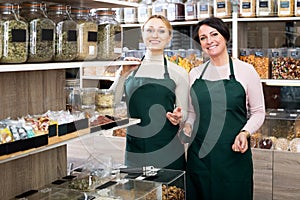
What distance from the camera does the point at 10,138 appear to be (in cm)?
153

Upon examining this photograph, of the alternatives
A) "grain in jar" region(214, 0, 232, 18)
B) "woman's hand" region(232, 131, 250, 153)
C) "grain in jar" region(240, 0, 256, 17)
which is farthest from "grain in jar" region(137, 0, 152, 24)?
"woman's hand" region(232, 131, 250, 153)

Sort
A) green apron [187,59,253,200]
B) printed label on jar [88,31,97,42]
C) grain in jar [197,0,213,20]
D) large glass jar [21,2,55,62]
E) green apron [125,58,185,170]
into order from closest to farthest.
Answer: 1. large glass jar [21,2,55,62]
2. printed label on jar [88,31,97,42]
3. green apron [187,59,253,200]
4. green apron [125,58,185,170]
5. grain in jar [197,0,213,20]

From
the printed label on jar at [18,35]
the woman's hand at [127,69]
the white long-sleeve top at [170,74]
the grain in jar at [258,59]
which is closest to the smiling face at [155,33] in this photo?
the white long-sleeve top at [170,74]

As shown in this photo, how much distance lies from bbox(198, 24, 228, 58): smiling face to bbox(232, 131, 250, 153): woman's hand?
48 centimetres

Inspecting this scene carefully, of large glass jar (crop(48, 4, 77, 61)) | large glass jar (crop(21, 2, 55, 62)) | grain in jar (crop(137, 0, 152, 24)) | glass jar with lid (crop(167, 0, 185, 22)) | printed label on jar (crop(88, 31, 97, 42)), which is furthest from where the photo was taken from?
grain in jar (crop(137, 0, 152, 24))

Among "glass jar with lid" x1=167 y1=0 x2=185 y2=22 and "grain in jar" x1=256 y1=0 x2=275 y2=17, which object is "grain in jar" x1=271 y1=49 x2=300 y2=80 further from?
"glass jar with lid" x1=167 y1=0 x2=185 y2=22

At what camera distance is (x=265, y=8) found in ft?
→ 11.5

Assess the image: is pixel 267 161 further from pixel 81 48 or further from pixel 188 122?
pixel 81 48

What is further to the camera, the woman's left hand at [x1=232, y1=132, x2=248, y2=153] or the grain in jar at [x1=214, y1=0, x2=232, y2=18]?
the grain in jar at [x1=214, y1=0, x2=232, y2=18]

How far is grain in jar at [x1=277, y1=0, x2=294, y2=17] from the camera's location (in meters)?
3.42

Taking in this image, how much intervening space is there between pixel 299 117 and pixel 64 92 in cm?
199

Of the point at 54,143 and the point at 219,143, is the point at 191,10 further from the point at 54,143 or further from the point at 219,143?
the point at 54,143

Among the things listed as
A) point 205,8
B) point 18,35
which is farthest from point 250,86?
point 18,35

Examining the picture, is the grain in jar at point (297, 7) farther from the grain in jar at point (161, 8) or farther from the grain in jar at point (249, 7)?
the grain in jar at point (161, 8)
